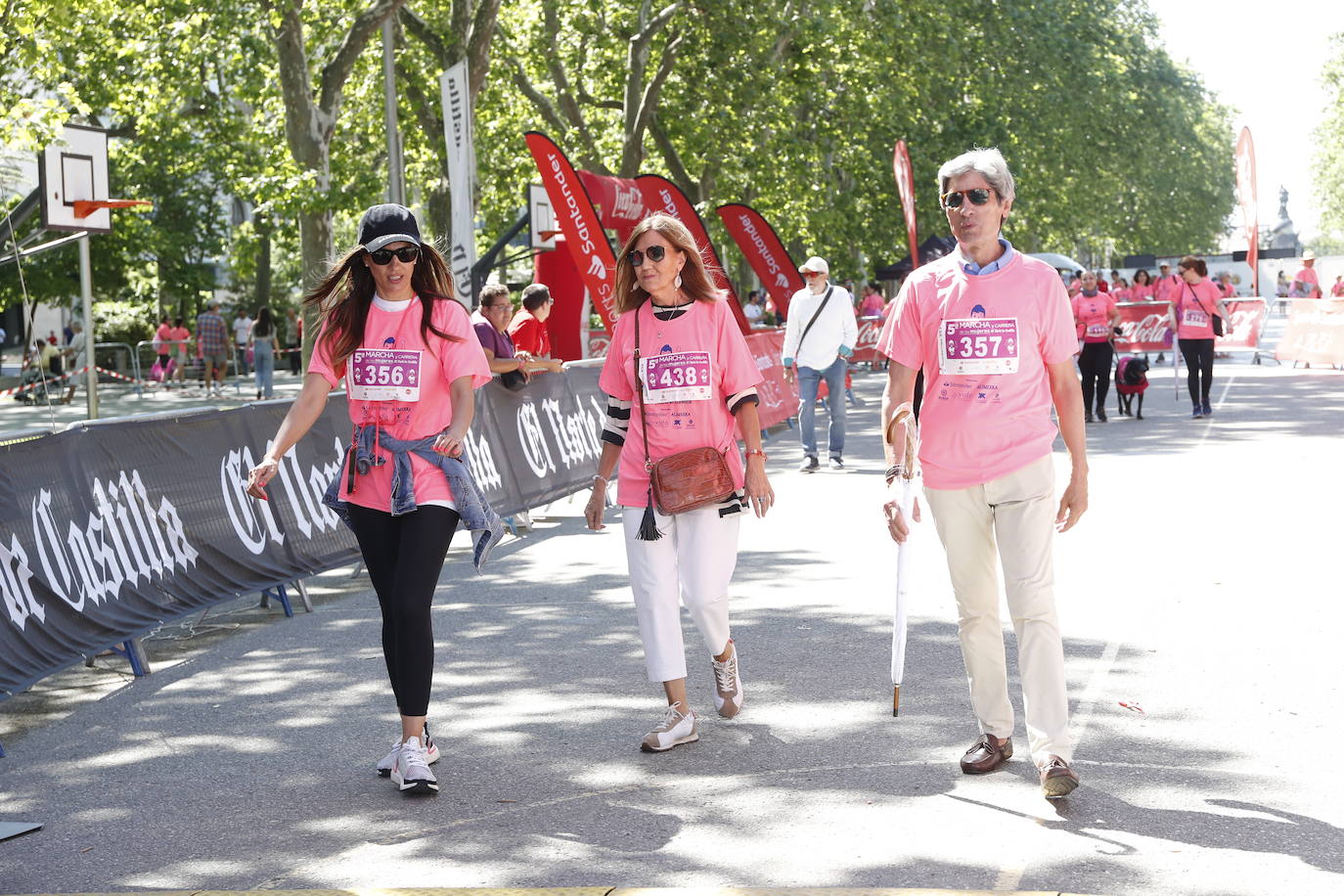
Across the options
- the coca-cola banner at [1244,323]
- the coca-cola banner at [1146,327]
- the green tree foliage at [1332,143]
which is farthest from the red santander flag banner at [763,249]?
the green tree foliage at [1332,143]

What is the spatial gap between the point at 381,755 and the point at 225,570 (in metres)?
2.93

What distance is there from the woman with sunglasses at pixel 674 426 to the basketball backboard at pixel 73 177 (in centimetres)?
987

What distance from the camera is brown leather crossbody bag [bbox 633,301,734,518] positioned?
6047 mm

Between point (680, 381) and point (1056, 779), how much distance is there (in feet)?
6.26

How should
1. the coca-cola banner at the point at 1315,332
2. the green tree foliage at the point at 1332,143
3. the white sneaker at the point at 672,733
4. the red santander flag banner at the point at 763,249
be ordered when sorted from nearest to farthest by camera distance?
the white sneaker at the point at 672,733, the red santander flag banner at the point at 763,249, the coca-cola banner at the point at 1315,332, the green tree foliage at the point at 1332,143

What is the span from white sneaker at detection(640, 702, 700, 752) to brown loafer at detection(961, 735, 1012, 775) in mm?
1021

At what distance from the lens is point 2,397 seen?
34.6 meters

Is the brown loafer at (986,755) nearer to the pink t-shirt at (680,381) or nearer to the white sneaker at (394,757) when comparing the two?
the pink t-shirt at (680,381)

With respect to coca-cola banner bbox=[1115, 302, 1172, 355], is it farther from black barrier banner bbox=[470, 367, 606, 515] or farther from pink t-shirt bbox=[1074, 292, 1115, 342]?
black barrier banner bbox=[470, 367, 606, 515]

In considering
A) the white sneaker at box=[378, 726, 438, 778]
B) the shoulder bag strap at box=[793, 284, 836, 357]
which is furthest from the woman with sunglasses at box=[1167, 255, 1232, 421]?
the white sneaker at box=[378, 726, 438, 778]

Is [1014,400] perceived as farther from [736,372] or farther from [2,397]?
[2,397]

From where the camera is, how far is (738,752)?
238 inches

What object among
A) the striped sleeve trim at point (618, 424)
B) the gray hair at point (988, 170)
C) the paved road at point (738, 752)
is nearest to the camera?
the paved road at point (738, 752)

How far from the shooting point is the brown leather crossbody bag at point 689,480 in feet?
19.8
